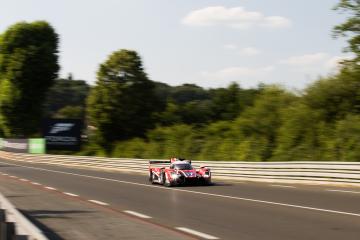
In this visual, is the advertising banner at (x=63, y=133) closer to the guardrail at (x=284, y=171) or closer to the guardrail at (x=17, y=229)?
the guardrail at (x=284, y=171)

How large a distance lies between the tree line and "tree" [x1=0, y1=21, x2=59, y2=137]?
0.12 metres

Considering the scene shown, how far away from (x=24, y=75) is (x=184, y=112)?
2063 cm

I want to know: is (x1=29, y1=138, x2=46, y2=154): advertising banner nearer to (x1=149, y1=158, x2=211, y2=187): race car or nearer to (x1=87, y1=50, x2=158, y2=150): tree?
(x1=87, y1=50, x2=158, y2=150): tree

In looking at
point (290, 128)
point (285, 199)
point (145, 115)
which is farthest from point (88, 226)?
point (145, 115)

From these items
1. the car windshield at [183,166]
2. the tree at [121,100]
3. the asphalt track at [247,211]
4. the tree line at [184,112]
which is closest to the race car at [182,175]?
the car windshield at [183,166]

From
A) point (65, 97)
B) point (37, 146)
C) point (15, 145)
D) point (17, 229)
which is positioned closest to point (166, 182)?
point (17, 229)

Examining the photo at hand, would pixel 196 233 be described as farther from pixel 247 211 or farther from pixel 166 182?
pixel 166 182

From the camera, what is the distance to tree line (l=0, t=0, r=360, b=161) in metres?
26.8

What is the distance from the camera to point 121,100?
53.5 metres

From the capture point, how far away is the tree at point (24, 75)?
6688cm

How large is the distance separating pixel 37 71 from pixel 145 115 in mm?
18618

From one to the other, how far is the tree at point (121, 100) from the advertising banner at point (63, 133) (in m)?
2.69

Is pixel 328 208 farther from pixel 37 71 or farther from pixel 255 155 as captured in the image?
pixel 37 71

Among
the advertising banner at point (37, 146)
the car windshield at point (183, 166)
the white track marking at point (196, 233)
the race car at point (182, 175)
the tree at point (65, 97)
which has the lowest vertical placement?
the white track marking at point (196, 233)
